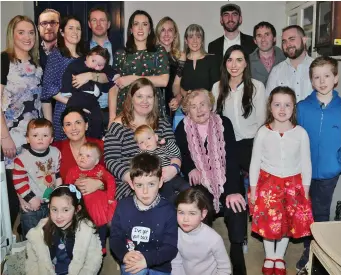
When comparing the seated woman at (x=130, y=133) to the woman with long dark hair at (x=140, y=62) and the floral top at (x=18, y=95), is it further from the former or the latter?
the floral top at (x=18, y=95)

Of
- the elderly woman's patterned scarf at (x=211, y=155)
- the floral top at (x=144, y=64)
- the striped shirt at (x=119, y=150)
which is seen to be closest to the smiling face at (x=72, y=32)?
the floral top at (x=144, y=64)

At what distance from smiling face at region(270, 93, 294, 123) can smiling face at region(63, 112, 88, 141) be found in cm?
115

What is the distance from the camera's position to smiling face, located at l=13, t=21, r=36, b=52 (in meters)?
2.66

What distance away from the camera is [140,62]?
2.92m

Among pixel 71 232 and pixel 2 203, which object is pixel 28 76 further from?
pixel 71 232

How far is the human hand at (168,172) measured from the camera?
2.42 meters

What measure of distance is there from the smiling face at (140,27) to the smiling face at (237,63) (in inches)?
23.9

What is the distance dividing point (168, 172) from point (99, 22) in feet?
4.46

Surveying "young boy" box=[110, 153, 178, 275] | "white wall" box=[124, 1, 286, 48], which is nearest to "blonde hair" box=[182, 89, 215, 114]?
"young boy" box=[110, 153, 178, 275]

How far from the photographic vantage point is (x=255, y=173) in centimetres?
251

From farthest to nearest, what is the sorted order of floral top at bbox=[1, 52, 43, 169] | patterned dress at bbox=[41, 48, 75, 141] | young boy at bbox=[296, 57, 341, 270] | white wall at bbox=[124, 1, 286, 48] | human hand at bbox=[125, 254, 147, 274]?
white wall at bbox=[124, 1, 286, 48], patterned dress at bbox=[41, 48, 75, 141], floral top at bbox=[1, 52, 43, 169], young boy at bbox=[296, 57, 341, 270], human hand at bbox=[125, 254, 147, 274]

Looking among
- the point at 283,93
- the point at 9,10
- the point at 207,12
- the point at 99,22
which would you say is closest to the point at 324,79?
the point at 283,93

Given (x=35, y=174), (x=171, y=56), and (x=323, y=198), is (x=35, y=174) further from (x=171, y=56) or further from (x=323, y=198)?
(x=323, y=198)

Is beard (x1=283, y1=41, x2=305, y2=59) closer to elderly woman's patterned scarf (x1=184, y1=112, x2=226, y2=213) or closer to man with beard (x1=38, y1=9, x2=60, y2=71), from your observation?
elderly woman's patterned scarf (x1=184, y1=112, x2=226, y2=213)
